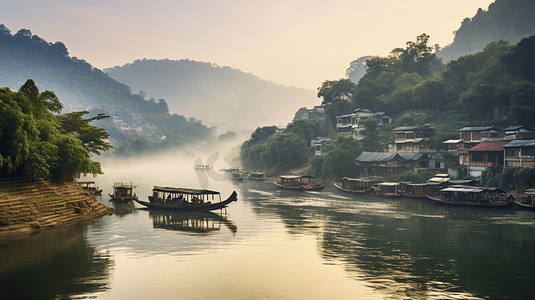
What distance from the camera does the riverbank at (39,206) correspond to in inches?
1232

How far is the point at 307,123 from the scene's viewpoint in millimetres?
120625

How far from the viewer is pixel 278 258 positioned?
2767 centimetres

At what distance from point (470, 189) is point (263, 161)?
67.8 metres

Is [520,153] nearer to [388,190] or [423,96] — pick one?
[388,190]

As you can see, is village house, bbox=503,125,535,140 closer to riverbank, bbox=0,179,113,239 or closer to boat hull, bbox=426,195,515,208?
boat hull, bbox=426,195,515,208

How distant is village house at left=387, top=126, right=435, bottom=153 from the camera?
259 ft

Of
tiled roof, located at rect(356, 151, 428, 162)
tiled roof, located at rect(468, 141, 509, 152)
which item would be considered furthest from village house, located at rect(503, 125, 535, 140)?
tiled roof, located at rect(356, 151, 428, 162)

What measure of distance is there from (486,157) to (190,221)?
45548 millimetres

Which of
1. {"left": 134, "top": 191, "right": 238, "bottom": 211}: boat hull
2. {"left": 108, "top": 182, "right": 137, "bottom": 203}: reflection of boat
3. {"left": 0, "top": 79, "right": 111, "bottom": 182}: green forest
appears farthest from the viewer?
{"left": 108, "top": 182, "right": 137, "bottom": 203}: reflection of boat

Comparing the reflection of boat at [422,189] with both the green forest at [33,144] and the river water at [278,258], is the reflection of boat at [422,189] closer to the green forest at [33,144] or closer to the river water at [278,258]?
the river water at [278,258]

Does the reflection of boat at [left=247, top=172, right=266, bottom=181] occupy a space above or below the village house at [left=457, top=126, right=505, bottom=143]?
below

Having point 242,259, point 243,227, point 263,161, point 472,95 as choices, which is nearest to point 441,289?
point 242,259

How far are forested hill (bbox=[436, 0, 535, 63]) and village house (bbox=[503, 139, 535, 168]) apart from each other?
382ft

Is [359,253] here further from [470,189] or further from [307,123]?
[307,123]
